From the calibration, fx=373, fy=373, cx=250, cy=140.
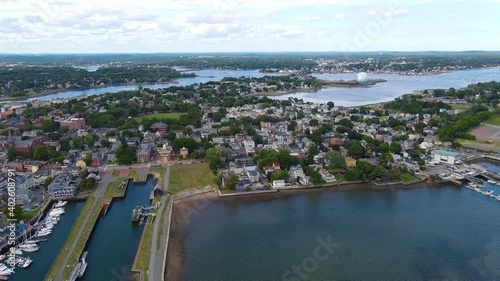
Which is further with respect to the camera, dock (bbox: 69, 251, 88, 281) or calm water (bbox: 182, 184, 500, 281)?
calm water (bbox: 182, 184, 500, 281)

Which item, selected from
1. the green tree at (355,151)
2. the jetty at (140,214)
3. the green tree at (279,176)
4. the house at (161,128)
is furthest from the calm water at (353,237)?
the house at (161,128)

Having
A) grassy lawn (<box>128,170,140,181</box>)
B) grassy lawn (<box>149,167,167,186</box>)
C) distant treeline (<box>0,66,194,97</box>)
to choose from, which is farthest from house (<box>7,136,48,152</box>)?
distant treeline (<box>0,66,194,97</box>)

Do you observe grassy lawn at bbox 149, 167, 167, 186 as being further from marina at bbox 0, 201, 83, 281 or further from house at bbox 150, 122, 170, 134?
house at bbox 150, 122, 170, 134

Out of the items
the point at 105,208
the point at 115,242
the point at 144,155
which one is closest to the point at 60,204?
the point at 105,208

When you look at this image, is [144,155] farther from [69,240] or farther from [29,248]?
[29,248]

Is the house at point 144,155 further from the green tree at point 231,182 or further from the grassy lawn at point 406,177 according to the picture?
the grassy lawn at point 406,177
